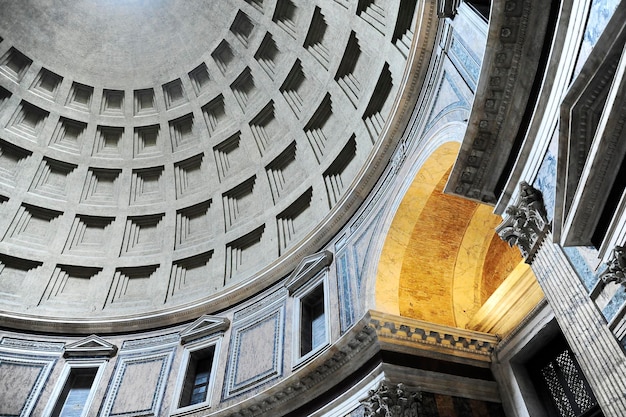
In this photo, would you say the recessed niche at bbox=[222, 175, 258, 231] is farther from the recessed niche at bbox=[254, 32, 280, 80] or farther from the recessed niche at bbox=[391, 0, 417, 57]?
the recessed niche at bbox=[391, 0, 417, 57]

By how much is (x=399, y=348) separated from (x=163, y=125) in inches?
611

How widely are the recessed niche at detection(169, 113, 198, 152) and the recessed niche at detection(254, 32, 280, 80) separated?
4136 mm

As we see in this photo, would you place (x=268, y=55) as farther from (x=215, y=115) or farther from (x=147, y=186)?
(x=147, y=186)

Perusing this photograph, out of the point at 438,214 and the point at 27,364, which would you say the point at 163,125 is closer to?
the point at 27,364

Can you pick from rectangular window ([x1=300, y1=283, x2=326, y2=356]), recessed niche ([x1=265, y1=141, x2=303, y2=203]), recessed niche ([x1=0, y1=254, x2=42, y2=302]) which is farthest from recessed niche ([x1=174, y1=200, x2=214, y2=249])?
rectangular window ([x1=300, y1=283, x2=326, y2=356])

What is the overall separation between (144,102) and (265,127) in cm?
647

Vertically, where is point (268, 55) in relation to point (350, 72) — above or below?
above

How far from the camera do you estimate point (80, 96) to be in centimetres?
2048

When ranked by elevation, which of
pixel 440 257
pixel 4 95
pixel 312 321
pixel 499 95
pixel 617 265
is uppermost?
pixel 4 95

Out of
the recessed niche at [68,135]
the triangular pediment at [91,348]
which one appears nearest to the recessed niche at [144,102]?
the recessed niche at [68,135]

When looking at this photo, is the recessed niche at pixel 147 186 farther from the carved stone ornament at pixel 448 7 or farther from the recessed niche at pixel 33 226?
the carved stone ornament at pixel 448 7

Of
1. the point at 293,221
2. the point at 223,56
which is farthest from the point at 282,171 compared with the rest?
the point at 223,56

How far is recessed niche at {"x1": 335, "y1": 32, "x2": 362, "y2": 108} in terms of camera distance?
562 inches

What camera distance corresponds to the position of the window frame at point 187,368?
11844 mm
